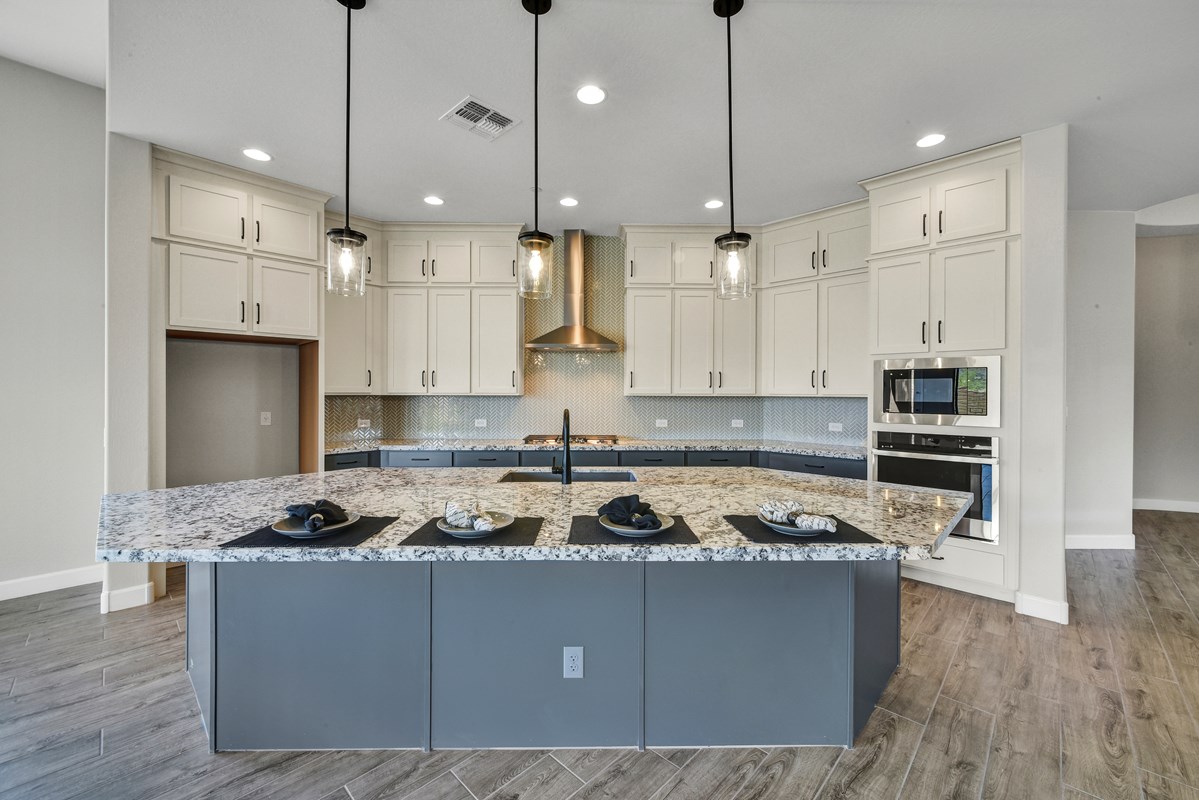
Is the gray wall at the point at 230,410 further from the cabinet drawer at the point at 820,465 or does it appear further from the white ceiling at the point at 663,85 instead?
the cabinet drawer at the point at 820,465

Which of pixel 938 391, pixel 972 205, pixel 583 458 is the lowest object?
pixel 583 458

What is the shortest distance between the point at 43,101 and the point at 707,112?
401cm

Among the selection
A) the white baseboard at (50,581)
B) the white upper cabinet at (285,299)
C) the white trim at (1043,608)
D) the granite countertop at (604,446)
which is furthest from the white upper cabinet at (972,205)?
the white baseboard at (50,581)

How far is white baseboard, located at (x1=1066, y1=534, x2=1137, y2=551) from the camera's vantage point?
4059 millimetres

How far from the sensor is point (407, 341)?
14.3ft

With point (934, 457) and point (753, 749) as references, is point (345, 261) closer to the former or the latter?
point (753, 749)

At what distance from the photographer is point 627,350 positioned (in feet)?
14.6

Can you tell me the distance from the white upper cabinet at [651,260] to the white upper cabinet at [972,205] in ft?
6.58

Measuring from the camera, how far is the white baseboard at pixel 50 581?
291 cm

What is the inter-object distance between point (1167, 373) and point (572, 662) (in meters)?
7.17

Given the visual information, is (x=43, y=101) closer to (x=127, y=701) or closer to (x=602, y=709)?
(x=127, y=701)

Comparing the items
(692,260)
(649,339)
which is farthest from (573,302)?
(692,260)

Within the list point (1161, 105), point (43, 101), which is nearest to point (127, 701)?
point (43, 101)

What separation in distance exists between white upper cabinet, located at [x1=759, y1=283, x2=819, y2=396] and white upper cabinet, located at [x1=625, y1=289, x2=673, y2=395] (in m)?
0.86
